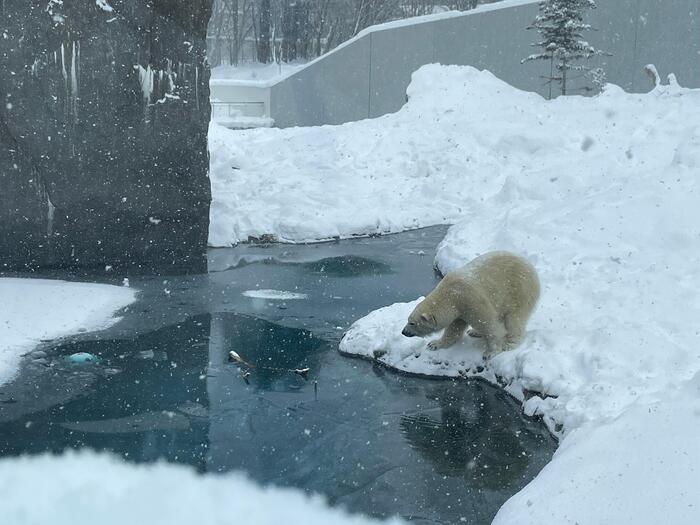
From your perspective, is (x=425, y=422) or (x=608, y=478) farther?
(x=425, y=422)

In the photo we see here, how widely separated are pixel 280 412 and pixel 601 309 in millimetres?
2693

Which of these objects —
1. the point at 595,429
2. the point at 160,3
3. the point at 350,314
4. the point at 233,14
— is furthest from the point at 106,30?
the point at 233,14

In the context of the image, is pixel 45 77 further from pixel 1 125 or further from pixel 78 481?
pixel 78 481

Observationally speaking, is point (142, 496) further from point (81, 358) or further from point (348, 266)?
point (348, 266)

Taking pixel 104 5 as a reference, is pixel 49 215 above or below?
below

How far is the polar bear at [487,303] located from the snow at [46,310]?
312cm

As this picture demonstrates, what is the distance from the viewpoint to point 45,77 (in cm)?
905

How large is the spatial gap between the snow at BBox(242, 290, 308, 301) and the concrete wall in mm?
10230

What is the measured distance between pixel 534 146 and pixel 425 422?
9.61 m

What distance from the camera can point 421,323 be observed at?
603cm

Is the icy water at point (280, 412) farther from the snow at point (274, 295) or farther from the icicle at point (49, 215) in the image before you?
the icicle at point (49, 215)

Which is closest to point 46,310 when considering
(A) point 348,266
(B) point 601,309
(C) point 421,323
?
(A) point 348,266

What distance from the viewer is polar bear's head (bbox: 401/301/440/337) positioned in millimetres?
6004

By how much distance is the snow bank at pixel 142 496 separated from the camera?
13.6 ft
